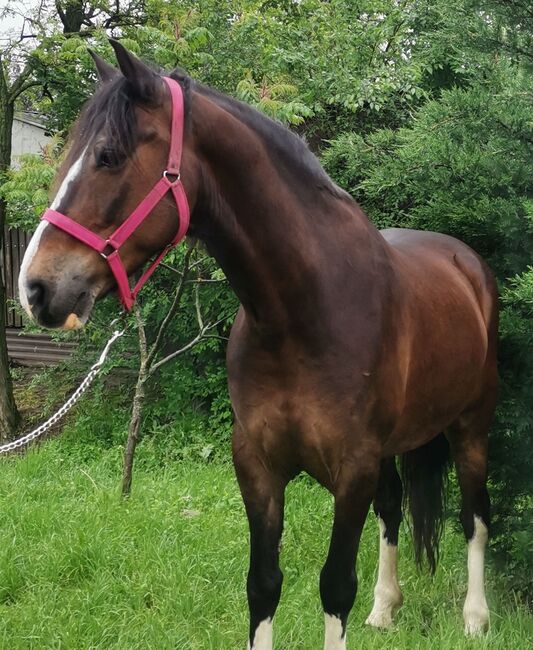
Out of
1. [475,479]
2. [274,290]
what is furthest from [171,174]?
[475,479]

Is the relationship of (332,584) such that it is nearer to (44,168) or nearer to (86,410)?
(44,168)

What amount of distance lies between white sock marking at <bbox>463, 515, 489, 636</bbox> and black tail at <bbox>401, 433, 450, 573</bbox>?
0.88 feet

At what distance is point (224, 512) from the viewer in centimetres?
477

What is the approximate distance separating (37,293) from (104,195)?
32 cm

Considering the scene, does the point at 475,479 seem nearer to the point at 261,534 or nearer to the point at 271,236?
the point at 261,534

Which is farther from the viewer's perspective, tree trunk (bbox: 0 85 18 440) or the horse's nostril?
tree trunk (bbox: 0 85 18 440)

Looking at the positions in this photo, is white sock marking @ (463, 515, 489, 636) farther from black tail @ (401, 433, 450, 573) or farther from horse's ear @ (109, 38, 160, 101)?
horse's ear @ (109, 38, 160, 101)

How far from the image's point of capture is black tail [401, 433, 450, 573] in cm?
363

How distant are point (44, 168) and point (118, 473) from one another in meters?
2.50

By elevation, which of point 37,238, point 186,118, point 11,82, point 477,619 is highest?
point 11,82

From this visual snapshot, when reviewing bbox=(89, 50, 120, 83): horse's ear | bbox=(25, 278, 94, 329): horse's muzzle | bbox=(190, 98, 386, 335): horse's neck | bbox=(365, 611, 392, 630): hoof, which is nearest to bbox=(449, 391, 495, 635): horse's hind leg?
bbox=(365, 611, 392, 630): hoof

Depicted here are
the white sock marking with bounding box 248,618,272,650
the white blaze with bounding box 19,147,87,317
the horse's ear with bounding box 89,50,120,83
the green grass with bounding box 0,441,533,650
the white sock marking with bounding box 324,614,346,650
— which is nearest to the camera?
the white blaze with bounding box 19,147,87,317

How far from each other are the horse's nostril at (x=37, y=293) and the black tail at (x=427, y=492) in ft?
7.87

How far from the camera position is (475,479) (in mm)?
3398
